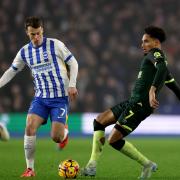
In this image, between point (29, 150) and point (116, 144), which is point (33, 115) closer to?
point (29, 150)

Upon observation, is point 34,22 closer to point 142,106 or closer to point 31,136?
point 31,136

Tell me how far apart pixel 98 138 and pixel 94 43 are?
36.8 ft

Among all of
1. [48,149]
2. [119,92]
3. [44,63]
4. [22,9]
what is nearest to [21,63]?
[44,63]

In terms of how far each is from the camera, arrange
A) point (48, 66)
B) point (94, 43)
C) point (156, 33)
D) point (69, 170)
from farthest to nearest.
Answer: point (94, 43) → point (48, 66) → point (156, 33) → point (69, 170)

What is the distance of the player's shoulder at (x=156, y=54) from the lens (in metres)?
7.06

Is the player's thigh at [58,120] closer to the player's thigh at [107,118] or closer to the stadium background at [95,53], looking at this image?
the player's thigh at [107,118]

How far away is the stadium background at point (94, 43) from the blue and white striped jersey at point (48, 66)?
29.5 feet

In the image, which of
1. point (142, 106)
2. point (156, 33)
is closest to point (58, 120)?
point (142, 106)

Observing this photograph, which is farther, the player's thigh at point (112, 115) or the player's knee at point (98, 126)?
the player's knee at point (98, 126)

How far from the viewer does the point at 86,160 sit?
9.99m

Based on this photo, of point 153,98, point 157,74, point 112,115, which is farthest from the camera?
point 112,115

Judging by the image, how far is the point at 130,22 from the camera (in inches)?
768

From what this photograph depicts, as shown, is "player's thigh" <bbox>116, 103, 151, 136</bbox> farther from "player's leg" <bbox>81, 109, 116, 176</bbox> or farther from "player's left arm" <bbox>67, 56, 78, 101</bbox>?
"player's left arm" <bbox>67, 56, 78, 101</bbox>

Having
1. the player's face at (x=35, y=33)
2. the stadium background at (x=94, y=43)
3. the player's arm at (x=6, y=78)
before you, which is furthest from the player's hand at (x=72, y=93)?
the stadium background at (x=94, y=43)
